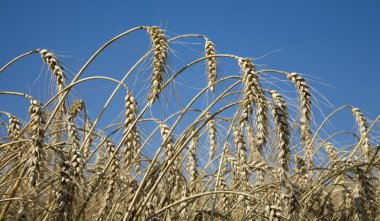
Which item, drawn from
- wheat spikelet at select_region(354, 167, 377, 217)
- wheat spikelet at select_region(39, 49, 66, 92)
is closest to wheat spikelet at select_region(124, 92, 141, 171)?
wheat spikelet at select_region(39, 49, 66, 92)

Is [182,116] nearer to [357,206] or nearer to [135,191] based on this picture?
[135,191]

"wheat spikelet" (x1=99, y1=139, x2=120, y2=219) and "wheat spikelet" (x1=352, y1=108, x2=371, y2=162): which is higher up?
"wheat spikelet" (x1=352, y1=108, x2=371, y2=162)

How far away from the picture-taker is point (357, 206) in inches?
134

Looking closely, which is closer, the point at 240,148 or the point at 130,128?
the point at 130,128

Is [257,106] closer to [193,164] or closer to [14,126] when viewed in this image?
[193,164]

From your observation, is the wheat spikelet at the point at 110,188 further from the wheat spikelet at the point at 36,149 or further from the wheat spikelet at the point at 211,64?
the wheat spikelet at the point at 211,64

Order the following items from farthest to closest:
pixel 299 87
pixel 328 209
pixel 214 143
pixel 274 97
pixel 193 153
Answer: pixel 214 143 < pixel 193 153 < pixel 328 209 < pixel 299 87 < pixel 274 97

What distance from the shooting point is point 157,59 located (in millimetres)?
3270

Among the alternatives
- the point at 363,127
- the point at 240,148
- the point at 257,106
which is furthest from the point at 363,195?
the point at 363,127

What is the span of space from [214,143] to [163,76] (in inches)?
62.1

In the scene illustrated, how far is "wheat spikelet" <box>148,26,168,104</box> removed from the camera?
311 cm

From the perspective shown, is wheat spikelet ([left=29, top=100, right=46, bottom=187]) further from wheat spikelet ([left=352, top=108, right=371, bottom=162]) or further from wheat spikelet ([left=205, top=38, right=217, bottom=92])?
wheat spikelet ([left=352, top=108, right=371, bottom=162])

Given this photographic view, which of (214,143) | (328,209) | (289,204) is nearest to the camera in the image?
(289,204)

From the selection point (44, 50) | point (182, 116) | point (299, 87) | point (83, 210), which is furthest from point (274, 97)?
point (44, 50)
